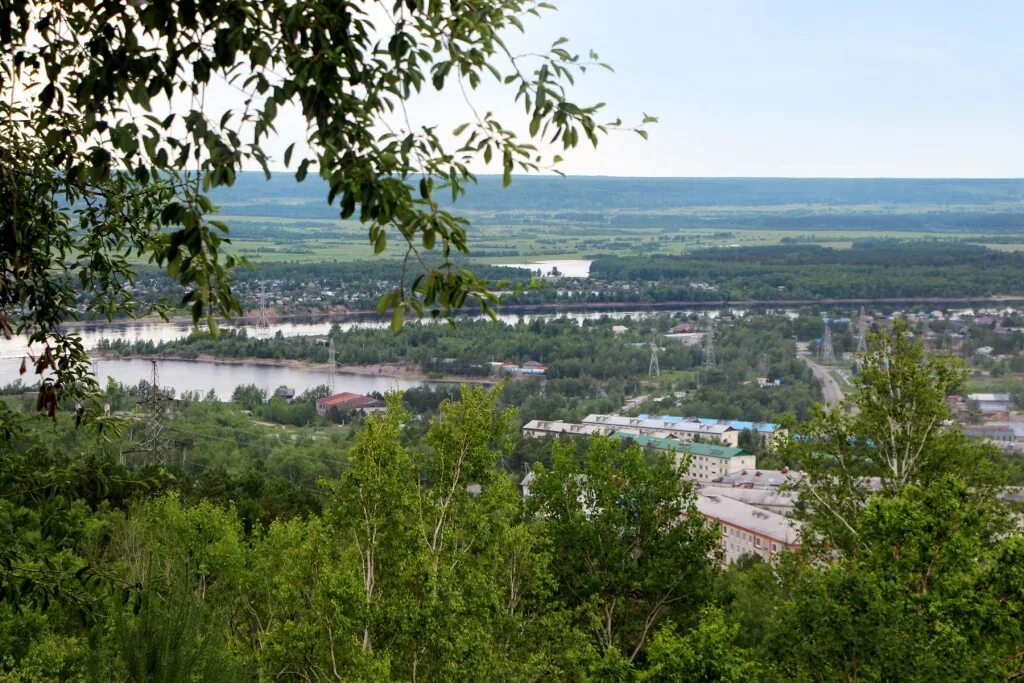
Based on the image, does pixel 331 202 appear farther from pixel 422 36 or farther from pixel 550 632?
pixel 550 632

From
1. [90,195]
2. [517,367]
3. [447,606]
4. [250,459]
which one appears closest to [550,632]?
[447,606]

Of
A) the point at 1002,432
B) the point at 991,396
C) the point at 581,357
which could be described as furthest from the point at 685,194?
the point at 1002,432

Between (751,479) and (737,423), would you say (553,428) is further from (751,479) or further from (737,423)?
(737,423)

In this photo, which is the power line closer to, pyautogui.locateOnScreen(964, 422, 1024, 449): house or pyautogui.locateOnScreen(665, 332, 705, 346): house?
pyautogui.locateOnScreen(665, 332, 705, 346): house

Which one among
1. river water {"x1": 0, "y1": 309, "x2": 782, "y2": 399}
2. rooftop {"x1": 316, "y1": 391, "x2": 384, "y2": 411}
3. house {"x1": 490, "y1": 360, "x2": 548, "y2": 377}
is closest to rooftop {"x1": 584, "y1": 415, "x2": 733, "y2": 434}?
river water {"x1": 0, "y1": 309, "x2": 782, "y2": 399}

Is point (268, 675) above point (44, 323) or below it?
below

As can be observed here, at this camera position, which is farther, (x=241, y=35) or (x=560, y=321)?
(x=560, y=321)
